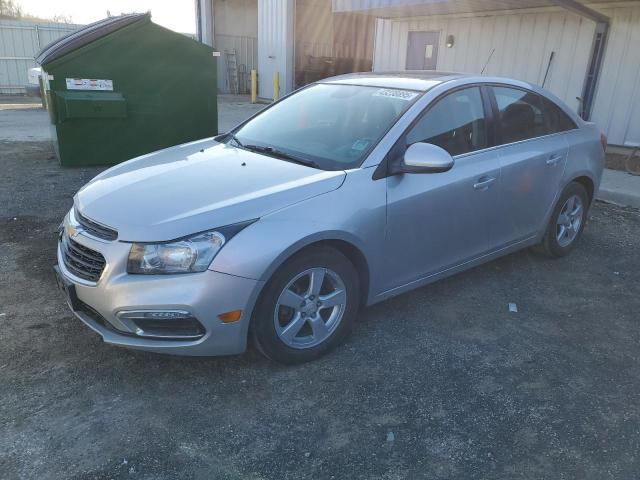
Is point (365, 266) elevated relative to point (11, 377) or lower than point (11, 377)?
elevated

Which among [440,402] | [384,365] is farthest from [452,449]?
[384,365]

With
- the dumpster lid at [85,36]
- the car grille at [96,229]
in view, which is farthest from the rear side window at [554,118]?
the dumpster lid at [85,36]

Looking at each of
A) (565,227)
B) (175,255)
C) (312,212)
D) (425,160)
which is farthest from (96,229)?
(565,227)

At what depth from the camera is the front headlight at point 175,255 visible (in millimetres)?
2600

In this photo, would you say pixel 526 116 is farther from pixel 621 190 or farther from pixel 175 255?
pixel 621 190

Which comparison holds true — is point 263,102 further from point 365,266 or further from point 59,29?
point 365,266

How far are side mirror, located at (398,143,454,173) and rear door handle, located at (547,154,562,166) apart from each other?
1528mm

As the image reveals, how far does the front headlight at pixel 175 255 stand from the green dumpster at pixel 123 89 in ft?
17.5

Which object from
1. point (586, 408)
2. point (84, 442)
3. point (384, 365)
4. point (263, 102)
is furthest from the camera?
point (263, 102)

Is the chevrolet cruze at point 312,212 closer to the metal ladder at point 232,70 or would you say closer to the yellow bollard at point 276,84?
the yellow bollard at point 276,84

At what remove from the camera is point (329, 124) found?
365 cm

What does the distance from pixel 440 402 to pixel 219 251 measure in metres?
1.40

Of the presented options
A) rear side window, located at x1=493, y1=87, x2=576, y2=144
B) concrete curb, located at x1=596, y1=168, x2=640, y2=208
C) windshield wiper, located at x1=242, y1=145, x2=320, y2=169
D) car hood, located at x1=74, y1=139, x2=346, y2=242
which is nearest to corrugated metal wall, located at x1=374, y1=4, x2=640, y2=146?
concrete curb, located at x1=596, y1=168, x2=640, y2=208

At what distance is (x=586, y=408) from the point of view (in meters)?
2.80
